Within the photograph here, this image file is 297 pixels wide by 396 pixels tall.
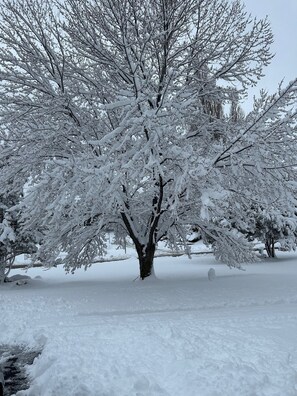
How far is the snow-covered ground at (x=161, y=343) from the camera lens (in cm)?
456

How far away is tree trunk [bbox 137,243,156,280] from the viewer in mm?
13258

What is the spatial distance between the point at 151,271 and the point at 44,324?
5.85m

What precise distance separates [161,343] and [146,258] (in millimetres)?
7551

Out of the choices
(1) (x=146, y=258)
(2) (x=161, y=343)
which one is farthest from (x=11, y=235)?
(2) (x=161, y=343)

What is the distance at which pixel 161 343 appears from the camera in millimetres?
5805

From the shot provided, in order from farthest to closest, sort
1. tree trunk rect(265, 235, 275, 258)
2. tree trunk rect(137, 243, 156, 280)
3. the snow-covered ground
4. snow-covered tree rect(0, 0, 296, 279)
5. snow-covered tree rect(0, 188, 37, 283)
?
tree trunk rect(265, 235, 275, 258), snow-covered tree rect(0, 188, 37, 283), tree trunk rect(137, 243, 156, 280), snow-covered tree rect(0, 0, 296, 279), the snow-covered ground

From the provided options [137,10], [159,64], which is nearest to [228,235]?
[159,64]

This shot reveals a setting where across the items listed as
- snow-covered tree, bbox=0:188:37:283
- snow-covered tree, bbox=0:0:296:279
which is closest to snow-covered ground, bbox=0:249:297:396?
snow-covered tree, bbox=0:0:296:279

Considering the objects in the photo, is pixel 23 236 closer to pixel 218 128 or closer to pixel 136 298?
pixel 136 298

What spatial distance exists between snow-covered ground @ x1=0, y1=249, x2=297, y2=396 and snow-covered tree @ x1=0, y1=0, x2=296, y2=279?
90.5 inches

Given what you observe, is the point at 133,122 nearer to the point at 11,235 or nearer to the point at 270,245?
the point at 11,235

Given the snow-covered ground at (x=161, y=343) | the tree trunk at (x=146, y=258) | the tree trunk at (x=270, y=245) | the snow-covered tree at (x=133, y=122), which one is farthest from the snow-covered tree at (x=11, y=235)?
the tree trunk at (x=270, y=245)

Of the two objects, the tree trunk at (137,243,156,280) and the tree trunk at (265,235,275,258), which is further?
the tree trunk at (265,235,275,258)

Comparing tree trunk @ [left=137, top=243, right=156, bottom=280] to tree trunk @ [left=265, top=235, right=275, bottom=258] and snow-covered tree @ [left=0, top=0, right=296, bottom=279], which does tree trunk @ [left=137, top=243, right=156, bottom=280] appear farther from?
tree trunk @ [left=265, top=235, right=275, bottom=258]
